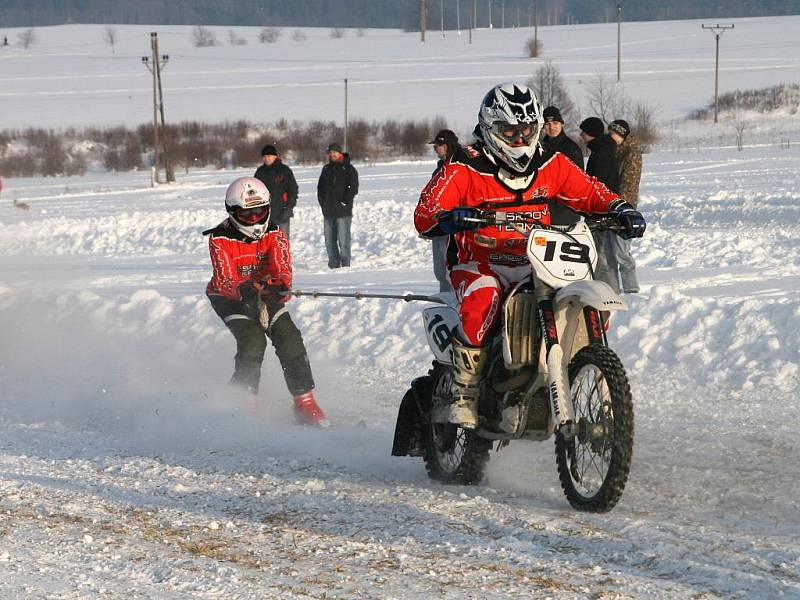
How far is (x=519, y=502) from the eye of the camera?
6.09m

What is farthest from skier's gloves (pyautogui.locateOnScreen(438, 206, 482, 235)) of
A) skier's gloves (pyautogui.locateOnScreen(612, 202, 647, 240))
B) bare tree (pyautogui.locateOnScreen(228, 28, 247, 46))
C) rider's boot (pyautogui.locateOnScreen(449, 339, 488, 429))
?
bare tree (pyautogui.locateOnScreen(228, 28, 247, 46))

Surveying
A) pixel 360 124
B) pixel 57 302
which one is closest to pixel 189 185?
pixel 360 124

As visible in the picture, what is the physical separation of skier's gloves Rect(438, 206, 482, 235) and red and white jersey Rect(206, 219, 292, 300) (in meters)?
3.18

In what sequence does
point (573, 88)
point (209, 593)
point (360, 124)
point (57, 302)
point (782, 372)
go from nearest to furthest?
point (209, 593) < point (782, 372) < point (57, 302) < point (360, 124) < point (573, 88)

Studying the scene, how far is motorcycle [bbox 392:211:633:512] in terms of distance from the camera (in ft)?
18.6

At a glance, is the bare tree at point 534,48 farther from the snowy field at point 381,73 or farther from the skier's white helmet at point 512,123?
the skier's white helmet at point 512,123

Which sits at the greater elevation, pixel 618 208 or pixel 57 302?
pixel 618 208

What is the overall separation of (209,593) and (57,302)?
1132cm

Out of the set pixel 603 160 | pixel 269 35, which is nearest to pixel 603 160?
pixel 603 160

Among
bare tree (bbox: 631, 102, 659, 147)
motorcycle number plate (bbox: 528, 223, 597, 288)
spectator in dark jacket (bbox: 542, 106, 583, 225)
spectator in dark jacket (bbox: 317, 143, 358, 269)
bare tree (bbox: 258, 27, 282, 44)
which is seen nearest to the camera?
motorcycle number plate (bbox: 528, 223, 597, 288)

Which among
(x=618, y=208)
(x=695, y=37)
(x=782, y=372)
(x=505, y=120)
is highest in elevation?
(x=695, y=37)

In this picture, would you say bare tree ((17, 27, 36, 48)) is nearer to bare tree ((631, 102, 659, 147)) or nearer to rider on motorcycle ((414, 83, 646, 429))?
bare tree ((631, 102, 659, 147))

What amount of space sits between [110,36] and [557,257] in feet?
477

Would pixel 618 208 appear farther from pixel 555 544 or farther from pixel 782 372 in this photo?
pixel 782 372
